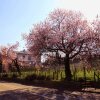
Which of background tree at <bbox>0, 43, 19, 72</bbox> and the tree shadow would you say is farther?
background tree at <bbox>0, 43, 19, 72</bbox>

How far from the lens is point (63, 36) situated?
34.0 m

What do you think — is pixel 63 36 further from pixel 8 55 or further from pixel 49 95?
pixel 8 55

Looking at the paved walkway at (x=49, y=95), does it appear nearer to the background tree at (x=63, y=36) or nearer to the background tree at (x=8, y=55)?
the background tree at (x=63, y=36)

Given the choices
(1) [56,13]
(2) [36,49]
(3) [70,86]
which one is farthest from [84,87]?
(1) [56,13]

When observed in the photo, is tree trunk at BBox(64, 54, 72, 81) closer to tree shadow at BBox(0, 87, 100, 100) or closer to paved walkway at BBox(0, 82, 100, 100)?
paved walkway at BBox(0, 82, 100, 100)

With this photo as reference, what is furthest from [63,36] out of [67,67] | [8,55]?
[8,55]

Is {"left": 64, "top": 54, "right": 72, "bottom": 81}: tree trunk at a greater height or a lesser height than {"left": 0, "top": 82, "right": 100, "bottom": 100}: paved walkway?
greater

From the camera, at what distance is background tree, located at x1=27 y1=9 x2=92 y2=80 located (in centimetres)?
3356

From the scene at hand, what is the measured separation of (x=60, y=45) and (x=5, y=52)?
32073 millimetres

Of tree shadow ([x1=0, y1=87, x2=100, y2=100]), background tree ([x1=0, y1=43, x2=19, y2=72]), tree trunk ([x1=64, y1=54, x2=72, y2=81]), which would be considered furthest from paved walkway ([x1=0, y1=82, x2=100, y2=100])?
background tree ([x1=0, y1=43, x2=19, y2=72])

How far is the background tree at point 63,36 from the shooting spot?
33.6 m

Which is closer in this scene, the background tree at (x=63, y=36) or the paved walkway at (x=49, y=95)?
the paved walkway at (x=49, y=95)

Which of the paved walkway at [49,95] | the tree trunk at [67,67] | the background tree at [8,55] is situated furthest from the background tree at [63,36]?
the background tree at [8,55]

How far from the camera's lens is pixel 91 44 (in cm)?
3331
